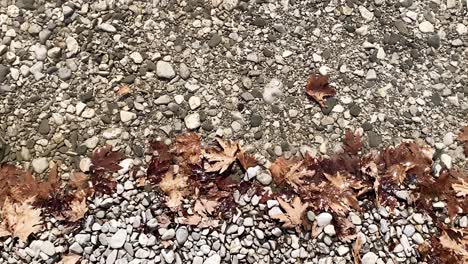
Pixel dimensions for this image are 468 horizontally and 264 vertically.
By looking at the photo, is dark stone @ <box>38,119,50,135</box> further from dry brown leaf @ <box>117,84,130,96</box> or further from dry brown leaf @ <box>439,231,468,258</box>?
dry brown leaf @ <box>439,231,468,258</box>

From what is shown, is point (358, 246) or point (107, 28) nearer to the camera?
point (358, 246)

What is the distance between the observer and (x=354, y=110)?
17.0 ft

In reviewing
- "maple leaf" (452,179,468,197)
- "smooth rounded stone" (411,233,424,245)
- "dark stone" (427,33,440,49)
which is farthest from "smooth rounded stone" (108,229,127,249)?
"dark stone" (427,33,440,49)

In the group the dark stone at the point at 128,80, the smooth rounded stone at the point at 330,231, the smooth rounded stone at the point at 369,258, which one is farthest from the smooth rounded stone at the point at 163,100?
the smooth rounded stone at the point at 369,258

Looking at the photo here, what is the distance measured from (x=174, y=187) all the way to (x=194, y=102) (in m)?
0.85

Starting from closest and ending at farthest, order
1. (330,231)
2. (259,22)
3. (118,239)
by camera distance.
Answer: (118,239)
(330,231)
(259,22)

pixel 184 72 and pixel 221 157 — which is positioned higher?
pixel 184 72

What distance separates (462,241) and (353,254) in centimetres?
97

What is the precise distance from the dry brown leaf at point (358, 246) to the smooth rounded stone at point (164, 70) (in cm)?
226

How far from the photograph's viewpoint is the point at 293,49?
5.35m

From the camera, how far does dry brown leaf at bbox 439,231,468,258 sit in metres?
4.62

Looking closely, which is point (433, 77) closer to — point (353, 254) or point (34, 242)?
point (353, 254)

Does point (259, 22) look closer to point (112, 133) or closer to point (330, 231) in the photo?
point (112, 133)

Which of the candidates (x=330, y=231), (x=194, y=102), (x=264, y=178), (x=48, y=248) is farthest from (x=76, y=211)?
(x=330, y=231)
